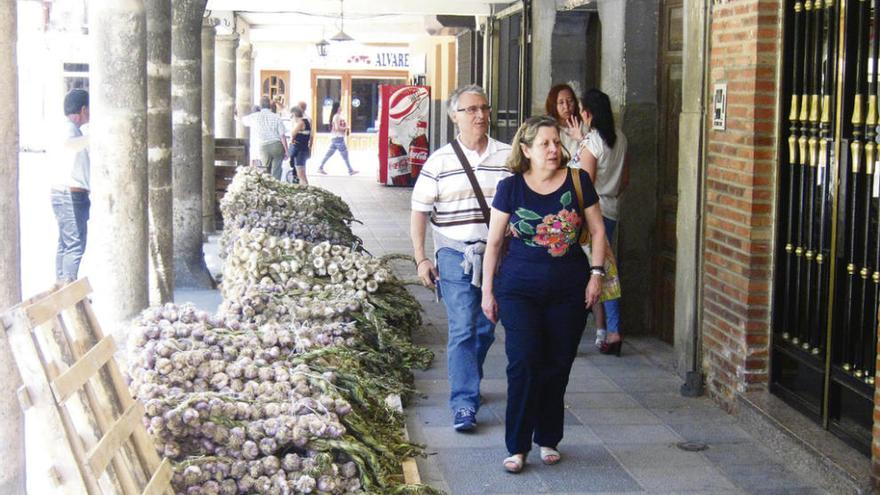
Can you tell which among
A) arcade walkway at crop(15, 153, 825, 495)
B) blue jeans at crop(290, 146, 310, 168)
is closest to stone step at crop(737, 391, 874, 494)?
arcade walkway at crop(15, 153, 825, 495)

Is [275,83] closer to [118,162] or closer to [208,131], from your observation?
[208,131]

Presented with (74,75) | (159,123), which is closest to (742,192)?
(159,123)

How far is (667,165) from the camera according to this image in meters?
9.12

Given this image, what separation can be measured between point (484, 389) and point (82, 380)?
15.3 ft

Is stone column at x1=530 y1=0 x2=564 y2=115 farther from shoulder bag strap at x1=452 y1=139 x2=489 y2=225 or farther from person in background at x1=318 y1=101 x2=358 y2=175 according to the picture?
person in background at x1=318 y1=101 x2=358 y2=175

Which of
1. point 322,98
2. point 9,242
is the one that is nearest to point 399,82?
point 322,98

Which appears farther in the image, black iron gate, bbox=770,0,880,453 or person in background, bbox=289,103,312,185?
person in background, bbox=289,103,312,185

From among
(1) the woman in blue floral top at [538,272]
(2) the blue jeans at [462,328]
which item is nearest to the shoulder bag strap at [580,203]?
(1) the woman in blue floral top at [538,272]

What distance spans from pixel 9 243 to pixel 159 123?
5955 mm

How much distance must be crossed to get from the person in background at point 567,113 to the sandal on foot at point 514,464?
121 inches

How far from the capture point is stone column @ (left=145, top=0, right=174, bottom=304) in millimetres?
9430

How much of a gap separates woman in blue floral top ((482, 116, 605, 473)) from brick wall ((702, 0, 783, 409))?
1.23 metres

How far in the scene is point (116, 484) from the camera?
3330 mm

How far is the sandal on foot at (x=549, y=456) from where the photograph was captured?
6.12 metres
